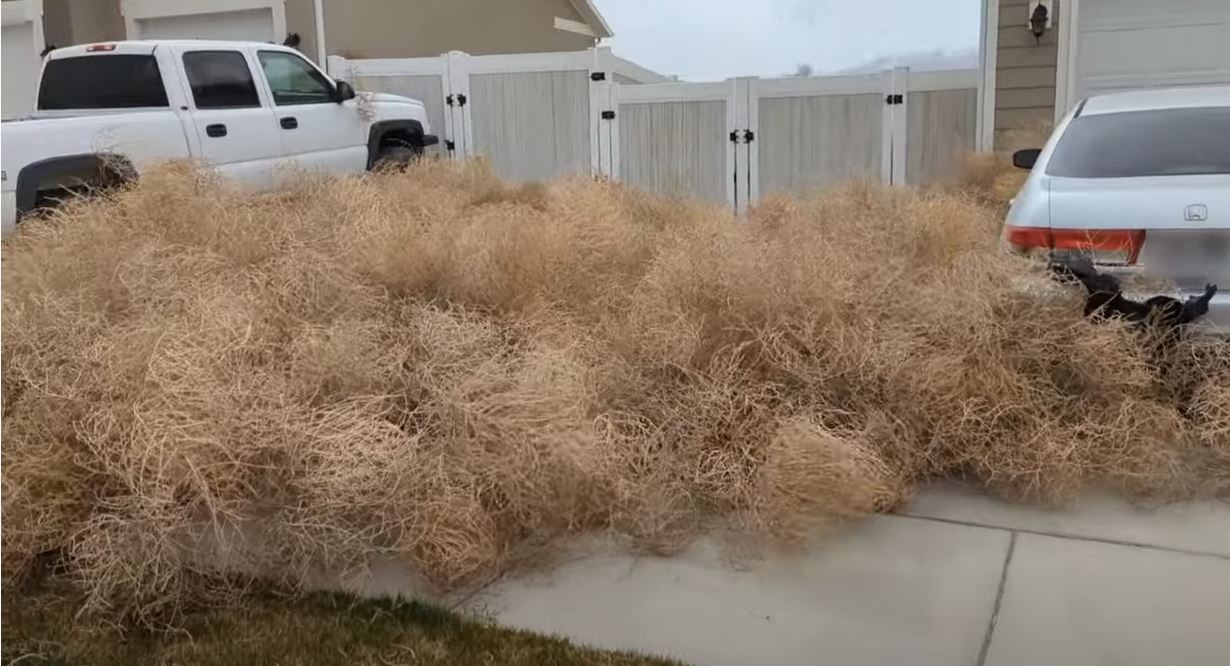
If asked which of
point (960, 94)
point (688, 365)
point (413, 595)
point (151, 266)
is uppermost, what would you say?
point (960, 94)

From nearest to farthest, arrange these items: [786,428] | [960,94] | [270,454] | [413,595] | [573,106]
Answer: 1. [413,595]
2. [270,454]
3. [786,428]
4. [960,94]
5. [573,106]

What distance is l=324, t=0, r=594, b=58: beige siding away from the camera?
15430 millimetres

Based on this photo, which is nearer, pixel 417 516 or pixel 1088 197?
pixel 417 516

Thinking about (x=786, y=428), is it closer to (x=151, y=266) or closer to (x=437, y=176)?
(x=151, y=266)

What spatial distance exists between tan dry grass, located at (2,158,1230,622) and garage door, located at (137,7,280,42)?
33.8ft

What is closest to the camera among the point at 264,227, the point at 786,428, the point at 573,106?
the point at 786,428

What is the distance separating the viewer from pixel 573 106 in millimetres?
12820

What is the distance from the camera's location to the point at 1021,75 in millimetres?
10477

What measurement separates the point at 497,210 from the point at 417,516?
161 inches

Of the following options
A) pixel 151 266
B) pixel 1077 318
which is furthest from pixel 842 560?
pixel 151 266

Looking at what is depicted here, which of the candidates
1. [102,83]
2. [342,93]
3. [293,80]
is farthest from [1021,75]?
[102,83]

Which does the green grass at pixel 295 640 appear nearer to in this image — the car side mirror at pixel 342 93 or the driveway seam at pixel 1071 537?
the driveway seam at pixel 1071 537

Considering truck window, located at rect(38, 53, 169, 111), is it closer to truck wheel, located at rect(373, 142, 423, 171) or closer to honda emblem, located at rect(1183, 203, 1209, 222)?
truck wheel, located at rect(373, 142, 423, 171)

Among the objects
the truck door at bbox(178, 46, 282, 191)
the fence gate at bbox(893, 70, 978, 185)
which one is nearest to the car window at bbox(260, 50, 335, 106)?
the truck door at bbox(178, 46, 282, 191)
